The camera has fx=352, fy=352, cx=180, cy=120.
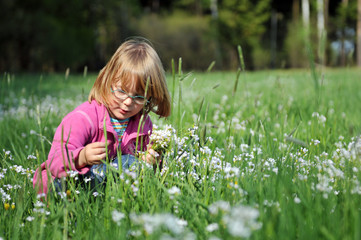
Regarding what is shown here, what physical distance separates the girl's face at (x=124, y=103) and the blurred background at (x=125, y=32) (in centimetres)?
1406

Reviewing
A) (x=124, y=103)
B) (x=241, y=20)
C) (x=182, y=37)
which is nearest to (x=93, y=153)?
(x=124, y=103)

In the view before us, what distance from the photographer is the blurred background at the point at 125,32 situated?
22.6 m

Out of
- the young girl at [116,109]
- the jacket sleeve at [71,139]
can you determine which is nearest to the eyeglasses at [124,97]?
the young girl at [116,109]

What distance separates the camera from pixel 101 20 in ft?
96.1

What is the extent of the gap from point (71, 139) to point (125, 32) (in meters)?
26.2

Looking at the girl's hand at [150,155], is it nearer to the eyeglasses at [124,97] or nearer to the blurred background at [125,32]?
the eyeglasses at [124,97]

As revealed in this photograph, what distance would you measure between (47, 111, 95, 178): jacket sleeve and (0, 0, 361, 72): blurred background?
1433cm

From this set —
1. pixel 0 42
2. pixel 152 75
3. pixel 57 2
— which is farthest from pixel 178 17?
pixel 152 75

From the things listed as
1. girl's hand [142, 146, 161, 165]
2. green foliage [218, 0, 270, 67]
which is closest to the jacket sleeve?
girl's hand [142, 146, 161, 165]

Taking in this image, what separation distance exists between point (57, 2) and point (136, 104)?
28.5 m

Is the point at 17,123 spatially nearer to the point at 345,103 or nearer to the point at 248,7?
the point at 345,103

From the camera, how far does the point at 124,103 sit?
2502 millimetres

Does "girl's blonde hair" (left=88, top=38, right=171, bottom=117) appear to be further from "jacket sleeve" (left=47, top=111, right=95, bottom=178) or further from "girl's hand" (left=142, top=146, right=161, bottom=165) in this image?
"girl's hand" (left=142, top=146, right=161, bottom=165)

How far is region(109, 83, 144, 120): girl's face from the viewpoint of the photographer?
8.18 ft
